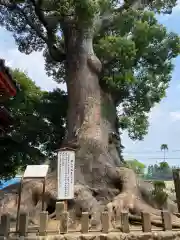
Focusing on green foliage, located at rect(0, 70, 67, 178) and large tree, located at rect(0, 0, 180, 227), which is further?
green foliage, located at rect(0, 70, 67, 178)

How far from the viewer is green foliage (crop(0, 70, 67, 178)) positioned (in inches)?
533

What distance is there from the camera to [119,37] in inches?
413

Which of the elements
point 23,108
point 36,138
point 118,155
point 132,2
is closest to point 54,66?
point 23,108

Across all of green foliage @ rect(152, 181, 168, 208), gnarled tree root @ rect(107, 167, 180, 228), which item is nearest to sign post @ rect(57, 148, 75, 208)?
gnarled tree root @ rect(107, 167, 180, 228)

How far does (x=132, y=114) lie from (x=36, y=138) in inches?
189

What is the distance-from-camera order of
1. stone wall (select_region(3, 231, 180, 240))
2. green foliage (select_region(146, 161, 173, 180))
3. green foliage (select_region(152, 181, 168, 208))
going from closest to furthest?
stone wall (select_region(3, 231, 180, 240)) → green foliage (select_region(152, 181, 168, 208)) → green foliage (select_region(146, 161, 173, 180))

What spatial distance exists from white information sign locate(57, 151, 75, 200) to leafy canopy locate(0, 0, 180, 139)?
4738 mm

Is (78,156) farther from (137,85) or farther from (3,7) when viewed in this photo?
(3,7)

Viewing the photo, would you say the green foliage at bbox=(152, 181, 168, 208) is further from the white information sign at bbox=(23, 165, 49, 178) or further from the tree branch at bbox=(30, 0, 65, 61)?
the tree branch at bbox=(30, 0, 65, 61)

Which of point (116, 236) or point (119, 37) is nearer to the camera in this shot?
point (116, 236)

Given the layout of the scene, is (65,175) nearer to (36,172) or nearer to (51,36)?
(36,172)

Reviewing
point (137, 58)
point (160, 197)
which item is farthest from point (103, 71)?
point (160, 197)

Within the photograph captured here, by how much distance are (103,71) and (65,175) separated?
5.81 meters

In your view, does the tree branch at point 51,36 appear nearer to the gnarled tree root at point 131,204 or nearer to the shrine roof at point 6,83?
the shrine roof at point 6,83
